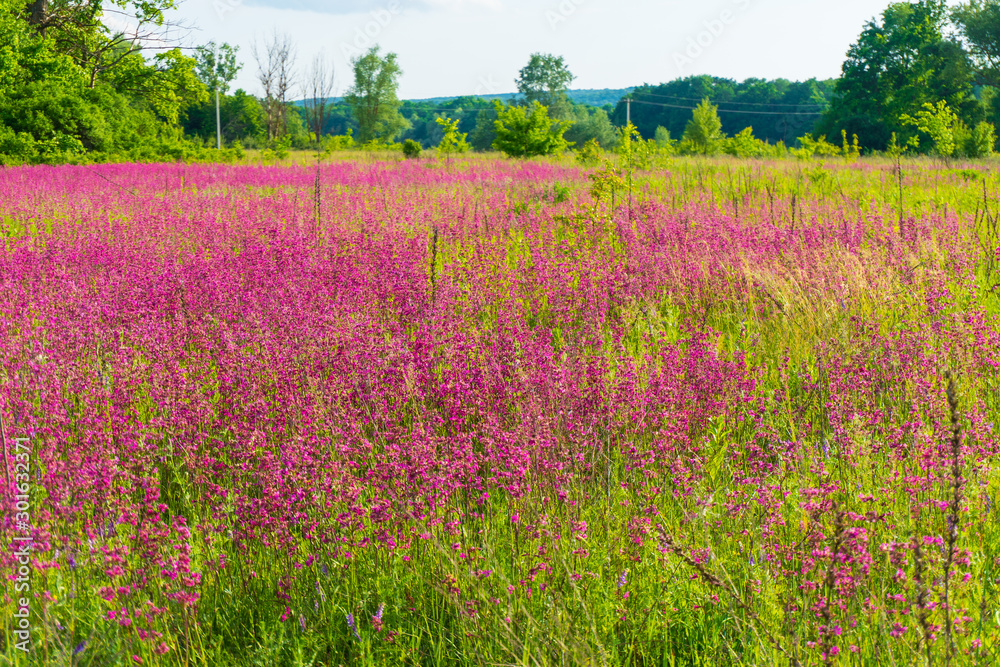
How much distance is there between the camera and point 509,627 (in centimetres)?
165

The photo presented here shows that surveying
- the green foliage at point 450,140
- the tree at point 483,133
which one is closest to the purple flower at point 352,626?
the green foliage at point 450,140

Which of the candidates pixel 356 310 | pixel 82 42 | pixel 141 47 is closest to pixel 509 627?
pixel 356 310

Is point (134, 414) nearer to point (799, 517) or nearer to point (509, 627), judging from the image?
point (509, 627)

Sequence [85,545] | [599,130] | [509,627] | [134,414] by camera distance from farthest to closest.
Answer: [599,130] → [134,414] → [85,545] → [509,627]

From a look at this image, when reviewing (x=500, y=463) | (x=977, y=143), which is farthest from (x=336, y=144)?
(x=500, y=463)

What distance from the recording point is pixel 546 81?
87.8 meters

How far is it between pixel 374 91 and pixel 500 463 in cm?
8940

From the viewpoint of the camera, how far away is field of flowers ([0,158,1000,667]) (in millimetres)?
1800

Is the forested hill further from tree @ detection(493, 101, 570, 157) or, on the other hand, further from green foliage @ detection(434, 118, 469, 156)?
tree @ detection(493, 101, 570, 157)

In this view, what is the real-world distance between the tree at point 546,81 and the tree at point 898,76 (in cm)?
3835

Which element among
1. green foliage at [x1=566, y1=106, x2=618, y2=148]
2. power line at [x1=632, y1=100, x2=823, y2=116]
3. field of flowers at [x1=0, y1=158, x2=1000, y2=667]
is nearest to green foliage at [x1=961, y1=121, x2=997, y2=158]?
field of flowers at [x1=0, y1=158, x2=1000, y2=667]

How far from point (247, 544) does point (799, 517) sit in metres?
1.82

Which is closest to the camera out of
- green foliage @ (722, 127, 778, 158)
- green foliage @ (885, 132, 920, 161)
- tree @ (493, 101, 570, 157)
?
green foliage @ (885, 132, 920, 161)

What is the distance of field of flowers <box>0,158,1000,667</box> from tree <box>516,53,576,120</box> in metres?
86.0
